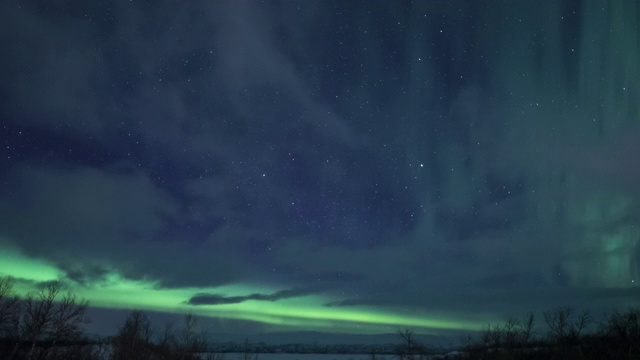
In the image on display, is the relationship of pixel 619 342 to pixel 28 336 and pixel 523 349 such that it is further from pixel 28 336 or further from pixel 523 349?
pixel 28 336

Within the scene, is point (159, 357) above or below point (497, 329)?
below

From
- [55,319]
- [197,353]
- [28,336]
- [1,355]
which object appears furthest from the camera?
[197,353]

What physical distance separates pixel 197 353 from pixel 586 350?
204 ft

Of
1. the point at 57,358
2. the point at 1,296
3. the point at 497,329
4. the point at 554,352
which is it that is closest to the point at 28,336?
the point at 1,296

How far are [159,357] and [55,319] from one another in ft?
67.1

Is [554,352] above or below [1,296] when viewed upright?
below

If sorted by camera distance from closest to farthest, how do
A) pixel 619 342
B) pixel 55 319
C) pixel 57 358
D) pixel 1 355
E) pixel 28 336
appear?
pixel 619 342
pixel 55 319
pixel 28 336
pixel 1 355
pixel 57 358

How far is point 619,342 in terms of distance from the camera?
60.0m

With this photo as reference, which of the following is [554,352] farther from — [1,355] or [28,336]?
[1,355]

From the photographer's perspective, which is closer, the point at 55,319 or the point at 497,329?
the point at 55,319

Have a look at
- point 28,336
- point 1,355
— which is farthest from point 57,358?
point 28,336

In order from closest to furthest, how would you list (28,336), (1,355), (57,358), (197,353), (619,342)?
(619,342)
(28,336)
(1,355)
(57,358)
(197,353)

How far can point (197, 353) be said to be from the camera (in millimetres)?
93500

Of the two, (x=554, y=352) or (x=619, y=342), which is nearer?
Result: (x=619, y=342)
